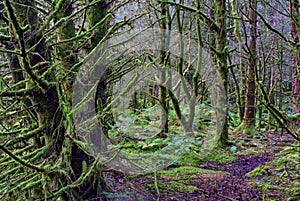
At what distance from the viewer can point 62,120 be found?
257 cm

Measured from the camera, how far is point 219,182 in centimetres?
453

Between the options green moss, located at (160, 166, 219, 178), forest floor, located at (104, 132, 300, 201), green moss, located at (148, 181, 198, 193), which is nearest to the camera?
forest floor, located at (104, 132, 300, 201)

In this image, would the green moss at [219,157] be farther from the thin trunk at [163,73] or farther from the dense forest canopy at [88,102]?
the thin trunk at [163,73]

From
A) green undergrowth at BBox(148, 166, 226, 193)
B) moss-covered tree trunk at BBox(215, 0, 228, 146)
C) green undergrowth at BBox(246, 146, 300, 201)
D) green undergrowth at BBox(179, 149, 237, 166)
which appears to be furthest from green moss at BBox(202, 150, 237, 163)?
green undergrowth at BBox(148, 166, 226, 193)

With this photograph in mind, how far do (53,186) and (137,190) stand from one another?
1.30 m

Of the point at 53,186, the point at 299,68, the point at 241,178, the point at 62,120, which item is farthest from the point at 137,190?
the point at 299,68

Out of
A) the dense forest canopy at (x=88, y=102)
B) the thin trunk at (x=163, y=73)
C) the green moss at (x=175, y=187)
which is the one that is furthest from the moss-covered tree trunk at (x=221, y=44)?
the green moss at (x=175, y=187)

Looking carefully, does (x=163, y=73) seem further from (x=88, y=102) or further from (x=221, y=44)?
(x=88, y=102)

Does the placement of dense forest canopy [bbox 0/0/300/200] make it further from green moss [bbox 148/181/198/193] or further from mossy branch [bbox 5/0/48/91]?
green moss [bbox 148/181/198/193]

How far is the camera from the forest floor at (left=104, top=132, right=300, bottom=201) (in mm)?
3699

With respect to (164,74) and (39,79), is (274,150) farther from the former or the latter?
(39,79)

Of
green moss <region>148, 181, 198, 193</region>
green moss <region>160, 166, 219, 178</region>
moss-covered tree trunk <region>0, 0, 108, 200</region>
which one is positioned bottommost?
green moss <region>148, 181, 198, 193</region>

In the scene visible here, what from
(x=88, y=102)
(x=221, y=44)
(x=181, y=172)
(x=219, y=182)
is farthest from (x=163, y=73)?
(x=88, y=102)

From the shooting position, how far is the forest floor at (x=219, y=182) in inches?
146
